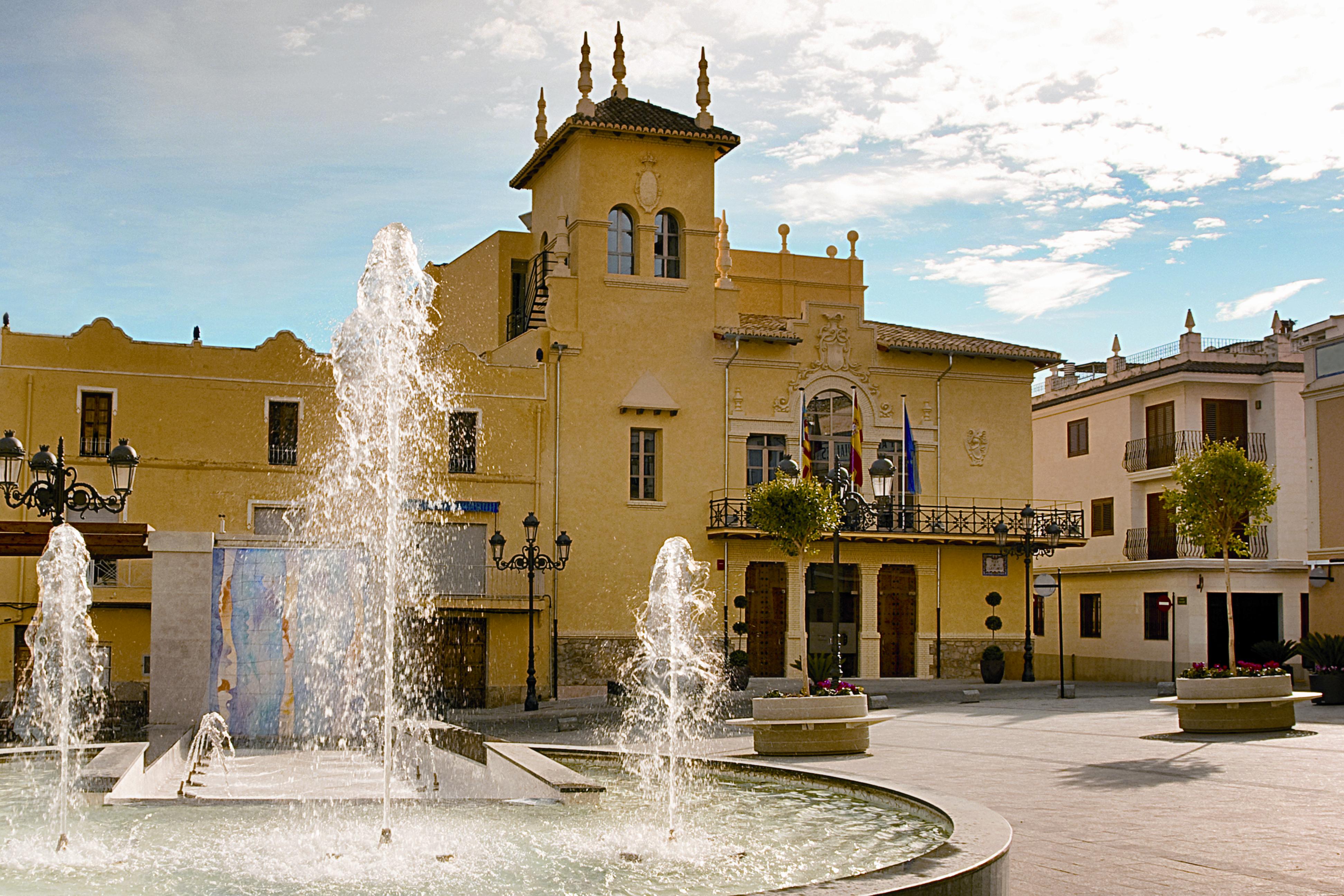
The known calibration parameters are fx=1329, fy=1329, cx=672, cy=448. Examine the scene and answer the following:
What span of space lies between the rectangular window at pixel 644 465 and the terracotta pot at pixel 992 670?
8959 mm

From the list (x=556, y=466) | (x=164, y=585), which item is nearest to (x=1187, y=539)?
→ (x=556, y=466)

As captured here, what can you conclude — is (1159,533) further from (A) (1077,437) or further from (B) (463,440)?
(B) (463,440)

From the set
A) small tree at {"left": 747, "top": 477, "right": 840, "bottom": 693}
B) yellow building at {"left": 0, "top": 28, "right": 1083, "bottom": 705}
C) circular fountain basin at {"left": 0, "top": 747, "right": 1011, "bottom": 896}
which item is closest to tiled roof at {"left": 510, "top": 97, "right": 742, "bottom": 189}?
yellow building at {"left": 0, "top": 28, "right": 1083, "bottom": 705}

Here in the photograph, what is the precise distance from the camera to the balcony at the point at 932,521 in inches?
1266

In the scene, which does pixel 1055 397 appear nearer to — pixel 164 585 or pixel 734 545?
pixel 734 545

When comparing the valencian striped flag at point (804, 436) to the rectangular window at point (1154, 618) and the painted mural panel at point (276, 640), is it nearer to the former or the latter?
the rectangular window at point (1154, 618)

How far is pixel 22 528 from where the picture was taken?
59.9 feet

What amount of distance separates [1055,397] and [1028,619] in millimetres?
11280

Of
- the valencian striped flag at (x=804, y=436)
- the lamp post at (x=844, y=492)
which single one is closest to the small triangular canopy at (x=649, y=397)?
the valencian striped flag at (x=804, y=436)

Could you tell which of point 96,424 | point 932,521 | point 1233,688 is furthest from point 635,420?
point 1233,688

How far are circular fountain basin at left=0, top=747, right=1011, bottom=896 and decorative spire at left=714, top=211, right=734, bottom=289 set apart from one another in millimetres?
23462

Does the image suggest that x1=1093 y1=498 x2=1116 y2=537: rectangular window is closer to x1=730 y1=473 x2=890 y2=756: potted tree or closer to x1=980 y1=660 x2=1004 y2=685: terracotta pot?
x1=980 y1=660 x2=1004 y2=685: terracotta pot

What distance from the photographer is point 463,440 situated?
30.2m

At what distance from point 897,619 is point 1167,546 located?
8113 mm
